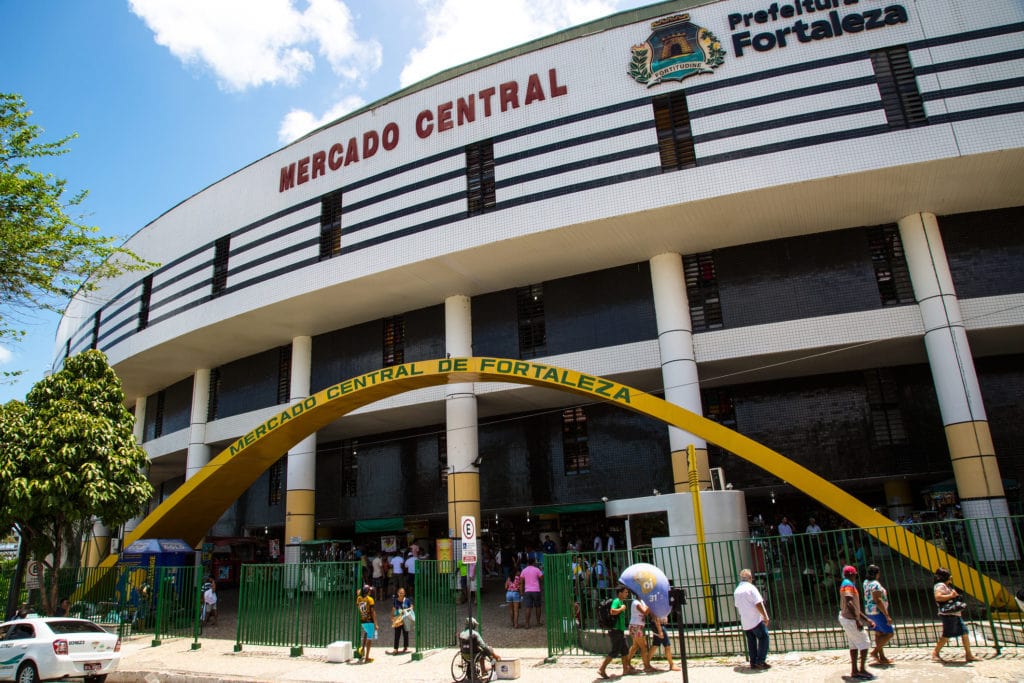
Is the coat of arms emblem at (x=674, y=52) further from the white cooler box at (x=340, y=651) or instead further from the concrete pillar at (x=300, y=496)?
the white cooler box at (x=340, y=651)

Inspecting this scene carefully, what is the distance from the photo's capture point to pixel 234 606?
26.7 metres

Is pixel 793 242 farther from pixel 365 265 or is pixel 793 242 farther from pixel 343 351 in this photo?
pixel 343 351

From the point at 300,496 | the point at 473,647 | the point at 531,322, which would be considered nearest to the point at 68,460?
the point at 300,496

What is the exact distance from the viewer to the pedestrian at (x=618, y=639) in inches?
468

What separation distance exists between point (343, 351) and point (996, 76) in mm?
24260

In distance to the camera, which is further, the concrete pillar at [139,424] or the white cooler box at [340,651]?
the concrete pillar at [139,424]

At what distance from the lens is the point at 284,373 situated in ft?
102

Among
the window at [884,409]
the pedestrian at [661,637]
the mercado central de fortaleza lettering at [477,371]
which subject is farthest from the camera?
the window at [884,409]

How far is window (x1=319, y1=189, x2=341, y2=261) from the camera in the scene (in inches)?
1038

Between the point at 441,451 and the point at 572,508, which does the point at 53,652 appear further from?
the point at 441,451

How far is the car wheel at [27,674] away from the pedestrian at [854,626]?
14513mm

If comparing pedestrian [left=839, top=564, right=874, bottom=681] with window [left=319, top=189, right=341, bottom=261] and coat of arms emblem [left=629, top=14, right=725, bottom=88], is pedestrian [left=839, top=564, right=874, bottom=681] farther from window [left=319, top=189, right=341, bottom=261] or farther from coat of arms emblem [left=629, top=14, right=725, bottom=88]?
window [left=319, top=189, right=341, bottom=261]

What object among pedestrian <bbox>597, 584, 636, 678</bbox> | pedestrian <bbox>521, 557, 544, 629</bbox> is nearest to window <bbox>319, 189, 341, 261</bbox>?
pedestrian <bbox>521, 557, 544, 629</bbox>

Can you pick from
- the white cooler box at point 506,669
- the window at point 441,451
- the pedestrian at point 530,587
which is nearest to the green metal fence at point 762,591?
the white cooler box at point 506,669
